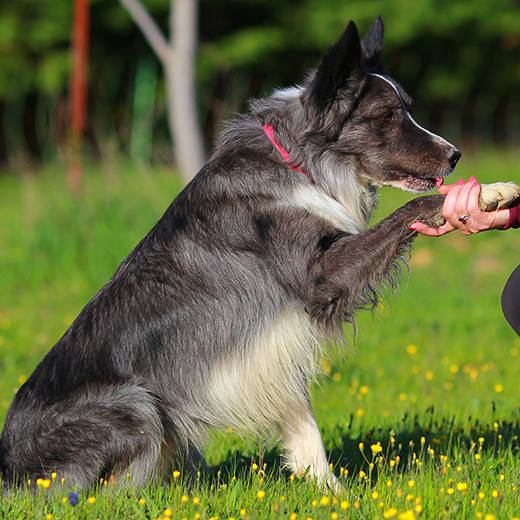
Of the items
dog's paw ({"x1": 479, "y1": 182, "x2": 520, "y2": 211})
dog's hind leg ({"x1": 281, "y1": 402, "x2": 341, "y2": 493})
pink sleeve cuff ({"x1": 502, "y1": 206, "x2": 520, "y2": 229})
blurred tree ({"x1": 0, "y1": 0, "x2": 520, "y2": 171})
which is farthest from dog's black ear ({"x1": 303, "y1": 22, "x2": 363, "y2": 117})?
blurred tree ({"x1": 0, "y1": 0, "x2": 520, "y2": 171})

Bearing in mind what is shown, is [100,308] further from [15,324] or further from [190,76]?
[190,76]

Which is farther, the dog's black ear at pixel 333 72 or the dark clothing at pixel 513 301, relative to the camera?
the dog's black ear at pixel 333 72

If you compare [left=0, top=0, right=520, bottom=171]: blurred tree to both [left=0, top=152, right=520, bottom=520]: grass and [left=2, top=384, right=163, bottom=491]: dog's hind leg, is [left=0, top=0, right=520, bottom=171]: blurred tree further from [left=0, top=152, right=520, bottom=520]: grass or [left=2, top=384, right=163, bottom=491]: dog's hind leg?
[left=2, top=384, right=163, bottom=491]: dog's hind leg

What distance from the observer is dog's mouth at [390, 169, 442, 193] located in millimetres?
3383

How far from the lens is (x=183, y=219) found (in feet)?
10.8

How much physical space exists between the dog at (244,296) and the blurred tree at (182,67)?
17.7 ft

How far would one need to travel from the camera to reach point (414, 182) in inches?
134

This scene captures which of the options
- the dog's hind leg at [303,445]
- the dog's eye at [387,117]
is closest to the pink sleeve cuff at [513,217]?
the dog's eye at [387,117]

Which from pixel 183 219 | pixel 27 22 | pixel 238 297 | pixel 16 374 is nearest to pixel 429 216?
pixel 238 297

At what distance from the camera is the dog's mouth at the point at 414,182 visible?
133 inches

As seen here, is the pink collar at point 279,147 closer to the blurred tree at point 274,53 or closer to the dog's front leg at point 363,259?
the dog's front leg at point 363,259

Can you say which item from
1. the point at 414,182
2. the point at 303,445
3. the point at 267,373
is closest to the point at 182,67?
the point at 414,182

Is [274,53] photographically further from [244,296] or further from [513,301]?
[513,301]

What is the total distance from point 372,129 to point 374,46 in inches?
23.9
